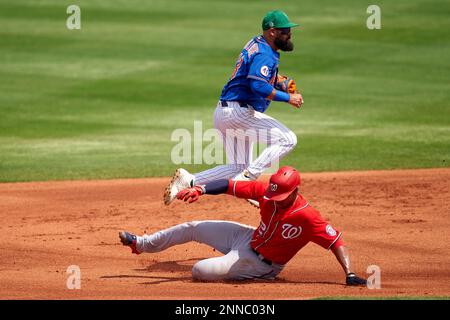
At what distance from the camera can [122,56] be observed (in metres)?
20.1

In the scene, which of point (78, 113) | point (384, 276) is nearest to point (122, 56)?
point (78, 113)

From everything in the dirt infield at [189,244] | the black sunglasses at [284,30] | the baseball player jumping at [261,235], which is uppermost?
the black sunglasses at [284,30]

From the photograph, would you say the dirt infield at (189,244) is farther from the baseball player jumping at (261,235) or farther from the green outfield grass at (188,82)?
the green outfield grass at (188,82)

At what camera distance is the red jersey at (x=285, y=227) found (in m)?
7.62

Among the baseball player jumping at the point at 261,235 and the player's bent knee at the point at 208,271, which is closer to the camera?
the baseball player jumping at the point at 261,235

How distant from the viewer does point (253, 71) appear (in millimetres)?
8820

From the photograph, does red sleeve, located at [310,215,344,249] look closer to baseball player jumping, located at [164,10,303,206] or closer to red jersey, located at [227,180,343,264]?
red jersey, located at [227,180,343,264]

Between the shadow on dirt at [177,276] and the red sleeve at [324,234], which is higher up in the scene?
the red sleeve at [324,234]

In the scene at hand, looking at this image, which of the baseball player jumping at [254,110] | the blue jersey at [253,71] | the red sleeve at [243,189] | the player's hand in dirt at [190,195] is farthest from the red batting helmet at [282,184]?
the blue jersey at [253,71]

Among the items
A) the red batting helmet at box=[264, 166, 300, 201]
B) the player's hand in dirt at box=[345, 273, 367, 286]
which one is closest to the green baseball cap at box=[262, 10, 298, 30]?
the red batting helmet at box=[264, 166, 300, 201]

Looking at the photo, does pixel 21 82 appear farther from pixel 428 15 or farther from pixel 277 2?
pixel 428 15

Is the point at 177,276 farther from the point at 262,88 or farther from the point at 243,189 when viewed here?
the point at 262,88

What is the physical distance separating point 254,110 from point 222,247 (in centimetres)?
166

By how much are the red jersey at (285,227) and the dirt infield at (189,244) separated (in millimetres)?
320
